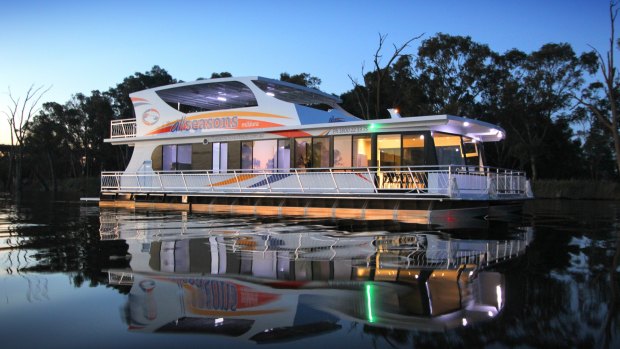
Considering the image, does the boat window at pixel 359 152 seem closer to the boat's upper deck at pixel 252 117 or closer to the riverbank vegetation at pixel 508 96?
the boat's upper deck at pixel 252 117

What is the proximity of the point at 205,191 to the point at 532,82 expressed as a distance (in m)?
32.5

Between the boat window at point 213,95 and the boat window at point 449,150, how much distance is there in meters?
7.94

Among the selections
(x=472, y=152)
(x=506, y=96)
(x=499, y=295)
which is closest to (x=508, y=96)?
(x=506, y=96)

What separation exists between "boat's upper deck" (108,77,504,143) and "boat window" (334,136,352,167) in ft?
1.05

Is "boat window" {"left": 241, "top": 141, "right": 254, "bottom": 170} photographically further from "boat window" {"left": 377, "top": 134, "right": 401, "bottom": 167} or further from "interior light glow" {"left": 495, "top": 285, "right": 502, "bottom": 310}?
"interior light glow" {"left": 495, "top": 285, "right": 502, "bottom": 310}

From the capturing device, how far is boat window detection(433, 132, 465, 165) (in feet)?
62.2

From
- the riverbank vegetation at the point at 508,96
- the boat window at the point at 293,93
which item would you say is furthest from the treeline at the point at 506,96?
the boat window at the point at 293,93

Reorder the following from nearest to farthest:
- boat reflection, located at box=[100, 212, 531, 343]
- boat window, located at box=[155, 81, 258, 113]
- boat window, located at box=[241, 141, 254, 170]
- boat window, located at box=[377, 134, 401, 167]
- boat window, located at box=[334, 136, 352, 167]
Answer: boat reflection, located at box=[100, 212, 531, 343] → boat window, located at box=[377, 134, 401, 167] → boat window, located at box=[334, 136, 352, 167] → boat window, located at box=[241, 141, 254, 170] → boat window, located at box=[155, 81, 258, 113]

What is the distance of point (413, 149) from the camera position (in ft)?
57.5

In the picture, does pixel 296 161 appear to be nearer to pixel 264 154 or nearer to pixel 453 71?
pixel 264 154

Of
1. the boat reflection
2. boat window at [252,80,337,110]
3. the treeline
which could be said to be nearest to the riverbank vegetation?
the treeline

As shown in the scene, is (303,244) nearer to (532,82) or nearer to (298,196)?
(298,196)

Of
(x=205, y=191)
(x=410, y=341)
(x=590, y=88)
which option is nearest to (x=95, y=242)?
(x=410, y=341)

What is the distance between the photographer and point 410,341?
4188 mm
